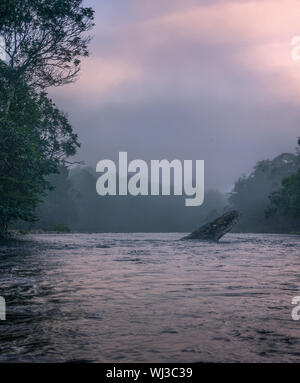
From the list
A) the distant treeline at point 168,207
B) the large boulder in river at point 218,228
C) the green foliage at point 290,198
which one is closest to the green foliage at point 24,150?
the large boulder in river at point 218,228

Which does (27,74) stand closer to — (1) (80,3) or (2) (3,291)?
(1) (80,3)

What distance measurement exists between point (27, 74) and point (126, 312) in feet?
110

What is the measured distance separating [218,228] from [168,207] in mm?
127911

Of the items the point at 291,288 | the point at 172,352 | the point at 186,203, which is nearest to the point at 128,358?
the point at 172,352

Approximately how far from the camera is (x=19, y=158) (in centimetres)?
2669

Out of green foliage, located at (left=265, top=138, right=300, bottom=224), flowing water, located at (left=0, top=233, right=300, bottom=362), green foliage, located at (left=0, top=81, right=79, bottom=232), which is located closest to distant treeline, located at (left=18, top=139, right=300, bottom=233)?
green foliage, located at (left=265, top=138, right=300, bottom=224)

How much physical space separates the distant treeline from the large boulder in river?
3828cm

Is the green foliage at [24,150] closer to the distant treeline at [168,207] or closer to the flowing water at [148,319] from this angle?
the flowing water at [148,319]

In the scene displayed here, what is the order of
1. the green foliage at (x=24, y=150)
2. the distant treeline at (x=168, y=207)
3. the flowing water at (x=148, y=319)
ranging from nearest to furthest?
the flowing water at (x=148, y=319) < the green foliage at (x=24, y=150) < the distant treeline at (x=168, y=207)

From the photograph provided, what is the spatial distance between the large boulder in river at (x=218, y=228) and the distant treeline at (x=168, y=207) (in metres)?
38.3

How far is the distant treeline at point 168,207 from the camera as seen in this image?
93.2 meters

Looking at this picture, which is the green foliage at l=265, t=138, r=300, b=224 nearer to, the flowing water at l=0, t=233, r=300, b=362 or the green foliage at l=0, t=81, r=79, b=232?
the green foliage at l=0, t=81, r=79, b=232
